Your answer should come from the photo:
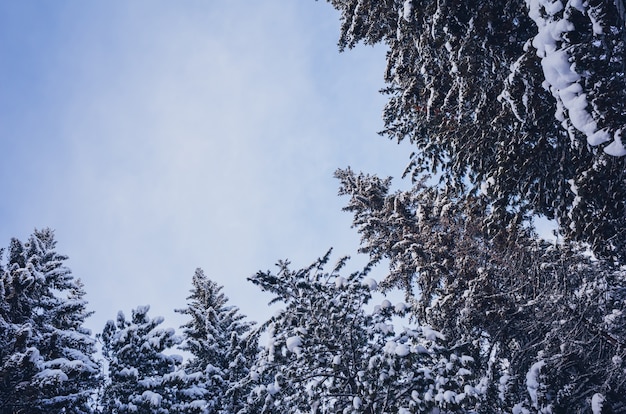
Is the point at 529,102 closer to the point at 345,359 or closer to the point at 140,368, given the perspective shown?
the point at 345,359

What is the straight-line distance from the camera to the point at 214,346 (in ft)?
51.0

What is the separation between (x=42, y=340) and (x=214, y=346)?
233 inches

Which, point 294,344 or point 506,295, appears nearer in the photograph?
point 294,344

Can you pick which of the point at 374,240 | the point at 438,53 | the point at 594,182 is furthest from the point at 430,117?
the point at 374,240

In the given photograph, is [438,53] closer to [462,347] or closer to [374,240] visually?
[462,347]

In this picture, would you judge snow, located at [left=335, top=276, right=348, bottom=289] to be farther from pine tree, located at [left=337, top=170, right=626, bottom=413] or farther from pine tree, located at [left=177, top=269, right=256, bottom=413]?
pine tree, located at [left=177, top=269, right=256, bottom=413]

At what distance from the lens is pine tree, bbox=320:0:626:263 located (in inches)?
169

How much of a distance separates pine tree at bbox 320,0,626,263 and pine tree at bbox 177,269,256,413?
390 inches

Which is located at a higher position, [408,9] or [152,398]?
[408,9]

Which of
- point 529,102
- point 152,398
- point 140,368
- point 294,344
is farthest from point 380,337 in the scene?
point 140,368

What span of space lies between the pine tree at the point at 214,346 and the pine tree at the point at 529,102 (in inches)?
390

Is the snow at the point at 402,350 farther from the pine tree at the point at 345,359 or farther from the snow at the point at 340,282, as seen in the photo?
the snow at the point at 340,282

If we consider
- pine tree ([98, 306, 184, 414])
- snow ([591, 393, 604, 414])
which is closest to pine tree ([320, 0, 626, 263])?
snow ([591, 393, 604, 414])

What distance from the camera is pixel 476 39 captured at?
21.6 ft
